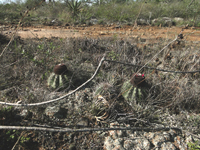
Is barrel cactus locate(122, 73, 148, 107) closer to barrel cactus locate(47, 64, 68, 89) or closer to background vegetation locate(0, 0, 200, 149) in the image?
background vegetation locate(0, 0, 200, 149)

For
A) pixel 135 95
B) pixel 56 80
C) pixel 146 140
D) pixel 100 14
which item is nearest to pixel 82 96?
pixel 56 80

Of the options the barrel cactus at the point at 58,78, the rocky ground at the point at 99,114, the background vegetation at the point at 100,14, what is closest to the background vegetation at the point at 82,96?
the rocky ground at the point at 99,114

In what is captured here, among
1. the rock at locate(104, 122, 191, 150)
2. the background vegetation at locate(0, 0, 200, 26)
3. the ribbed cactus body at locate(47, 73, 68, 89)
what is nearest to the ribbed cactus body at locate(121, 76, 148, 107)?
the rock at locate(104, 122, 191, 150)

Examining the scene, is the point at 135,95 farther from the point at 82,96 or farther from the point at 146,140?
the point at 82,96

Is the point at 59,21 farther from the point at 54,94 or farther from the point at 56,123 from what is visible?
the point at 56,123

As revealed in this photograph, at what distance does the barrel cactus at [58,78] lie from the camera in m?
2.87

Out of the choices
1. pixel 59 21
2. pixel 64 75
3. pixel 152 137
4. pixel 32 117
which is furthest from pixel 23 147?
pixel 59 21

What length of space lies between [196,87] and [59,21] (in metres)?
8.03

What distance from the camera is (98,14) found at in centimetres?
1008

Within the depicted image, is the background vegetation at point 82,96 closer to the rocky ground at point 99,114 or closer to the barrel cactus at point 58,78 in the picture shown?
the rocky ground at point 99,114

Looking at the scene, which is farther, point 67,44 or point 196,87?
point 67,44

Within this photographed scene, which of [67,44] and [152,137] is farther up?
[67,44]

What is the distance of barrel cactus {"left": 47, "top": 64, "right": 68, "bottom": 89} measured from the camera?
2.87 meters

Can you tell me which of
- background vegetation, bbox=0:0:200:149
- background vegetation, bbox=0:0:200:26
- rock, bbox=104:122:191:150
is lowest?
rock, bbox=104:122:191:150
